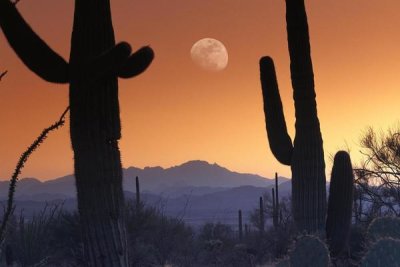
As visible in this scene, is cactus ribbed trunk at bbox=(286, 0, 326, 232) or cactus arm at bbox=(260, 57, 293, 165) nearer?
cactus ribbed trunk at bbox=(286, 0, 326, 232)

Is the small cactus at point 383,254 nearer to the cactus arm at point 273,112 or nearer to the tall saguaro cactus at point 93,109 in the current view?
the tall saguaro cactus at point 93,109

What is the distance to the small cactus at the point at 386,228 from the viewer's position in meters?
10.6

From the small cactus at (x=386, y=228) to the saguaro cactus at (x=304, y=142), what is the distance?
4.12m

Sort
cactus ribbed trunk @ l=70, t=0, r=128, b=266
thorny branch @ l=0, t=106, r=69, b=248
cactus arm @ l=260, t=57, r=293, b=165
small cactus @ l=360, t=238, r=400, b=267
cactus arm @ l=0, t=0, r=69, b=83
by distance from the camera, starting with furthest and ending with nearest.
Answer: cactus arm @ l=260, t=57, r=293, b=165, cactus ribbed trunk @ l=70, t=0, r=128, b=266, cactus arm @ l=0, t=0, r=69, b=83, small cactus @ l=360, t=238, r=400, b=267, thorny branch @ l=0, t=106, r=69, b=248

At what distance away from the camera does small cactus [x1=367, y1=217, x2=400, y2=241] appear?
34.7ft

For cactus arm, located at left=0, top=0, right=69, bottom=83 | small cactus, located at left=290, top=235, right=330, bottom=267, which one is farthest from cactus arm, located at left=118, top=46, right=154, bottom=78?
small cactus, located at left=290, top=235, right=330, bottom=267

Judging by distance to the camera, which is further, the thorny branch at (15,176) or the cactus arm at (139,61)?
the cactus arm at (139,61)

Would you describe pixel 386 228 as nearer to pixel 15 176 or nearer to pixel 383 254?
pixel 383 254

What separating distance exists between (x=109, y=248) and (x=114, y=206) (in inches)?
20.1

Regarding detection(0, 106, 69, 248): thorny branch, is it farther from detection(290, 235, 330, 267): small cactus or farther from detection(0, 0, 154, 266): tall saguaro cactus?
detection(290, 235, 330, 267): small cactus

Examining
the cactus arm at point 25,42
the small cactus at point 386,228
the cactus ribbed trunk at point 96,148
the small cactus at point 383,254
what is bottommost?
the small cactus at point 383,254

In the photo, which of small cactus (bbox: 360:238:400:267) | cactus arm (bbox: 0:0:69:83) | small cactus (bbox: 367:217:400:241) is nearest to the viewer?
small cactus (bbox: 360:238:400:267)

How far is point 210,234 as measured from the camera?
3381 centimetres

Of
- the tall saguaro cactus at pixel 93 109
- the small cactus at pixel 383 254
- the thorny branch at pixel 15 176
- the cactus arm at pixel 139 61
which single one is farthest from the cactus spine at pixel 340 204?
the thorny branch at pixel 15 176
